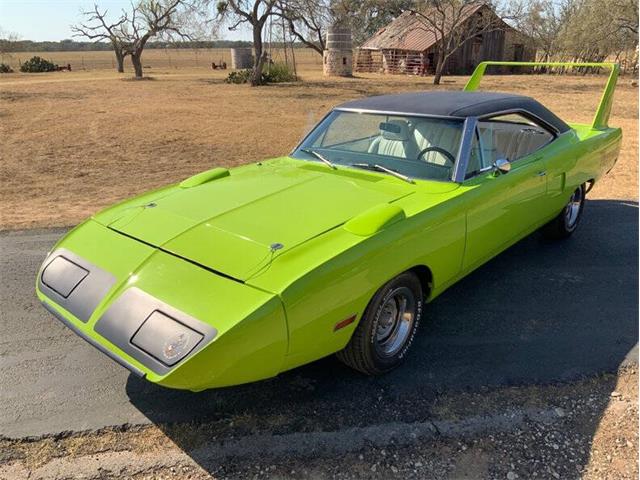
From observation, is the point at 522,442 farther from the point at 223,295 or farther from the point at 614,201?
the point at 614,201

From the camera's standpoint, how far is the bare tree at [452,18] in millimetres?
28281

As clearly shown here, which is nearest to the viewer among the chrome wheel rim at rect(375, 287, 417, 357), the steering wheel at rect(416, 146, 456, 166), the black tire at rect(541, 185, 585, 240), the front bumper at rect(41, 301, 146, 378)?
the front bumper at rect(41, 301, 146, 378)

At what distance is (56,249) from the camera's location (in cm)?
315

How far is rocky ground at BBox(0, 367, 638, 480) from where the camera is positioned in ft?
8.05

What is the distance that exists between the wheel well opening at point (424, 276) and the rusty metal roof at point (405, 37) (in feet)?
119

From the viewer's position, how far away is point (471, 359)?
131 inches

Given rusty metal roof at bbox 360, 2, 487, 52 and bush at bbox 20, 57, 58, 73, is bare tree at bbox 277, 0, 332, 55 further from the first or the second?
bush at bbox 20, 57, 58, 73

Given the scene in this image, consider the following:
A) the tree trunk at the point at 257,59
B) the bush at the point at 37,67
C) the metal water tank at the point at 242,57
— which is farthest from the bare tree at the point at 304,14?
the bush at the point at 37,67

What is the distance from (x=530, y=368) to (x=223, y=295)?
2.06 metres

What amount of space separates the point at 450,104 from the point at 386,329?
1949mm

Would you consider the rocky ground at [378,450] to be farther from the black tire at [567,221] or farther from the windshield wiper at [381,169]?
the black tire at [567,221]

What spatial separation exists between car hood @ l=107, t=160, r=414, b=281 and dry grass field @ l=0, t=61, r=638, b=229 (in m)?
1.53

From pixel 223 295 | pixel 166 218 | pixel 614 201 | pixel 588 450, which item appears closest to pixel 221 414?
pixel 223 295

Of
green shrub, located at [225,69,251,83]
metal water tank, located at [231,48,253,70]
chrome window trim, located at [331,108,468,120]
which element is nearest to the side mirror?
chrome window trim, located at [331,108,468,120]
